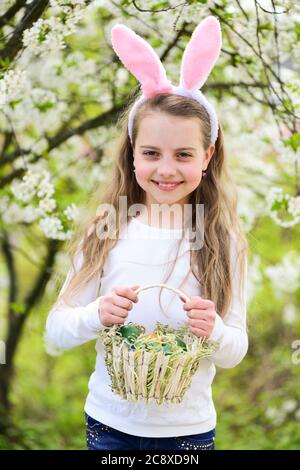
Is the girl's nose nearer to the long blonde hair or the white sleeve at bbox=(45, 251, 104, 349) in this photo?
the long blonde hair

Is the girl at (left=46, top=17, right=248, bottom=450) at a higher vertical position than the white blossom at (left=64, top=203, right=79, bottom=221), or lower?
higher

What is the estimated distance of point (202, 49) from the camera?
6.86ft

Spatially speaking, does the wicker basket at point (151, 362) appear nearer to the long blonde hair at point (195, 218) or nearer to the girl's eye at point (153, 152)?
the long blonde hair at point (195, 218)

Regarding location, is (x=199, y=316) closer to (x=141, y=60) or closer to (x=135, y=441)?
(x=135, y=441)

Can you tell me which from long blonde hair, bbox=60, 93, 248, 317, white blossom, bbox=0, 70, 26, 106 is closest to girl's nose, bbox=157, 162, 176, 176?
long blonde hair, bbox=60, 93, 248, 317

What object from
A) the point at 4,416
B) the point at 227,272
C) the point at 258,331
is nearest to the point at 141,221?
the point at 227,272

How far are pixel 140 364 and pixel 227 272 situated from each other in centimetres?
51

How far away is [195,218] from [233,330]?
1.32 ft

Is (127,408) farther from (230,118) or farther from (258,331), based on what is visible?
(258,331)

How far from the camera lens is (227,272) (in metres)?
2.14

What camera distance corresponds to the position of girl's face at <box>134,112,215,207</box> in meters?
2.04

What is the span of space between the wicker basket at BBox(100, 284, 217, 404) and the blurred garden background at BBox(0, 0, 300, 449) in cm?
78

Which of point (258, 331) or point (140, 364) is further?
point (258, 331)

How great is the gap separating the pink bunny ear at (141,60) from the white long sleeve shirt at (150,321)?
16.9 inches
